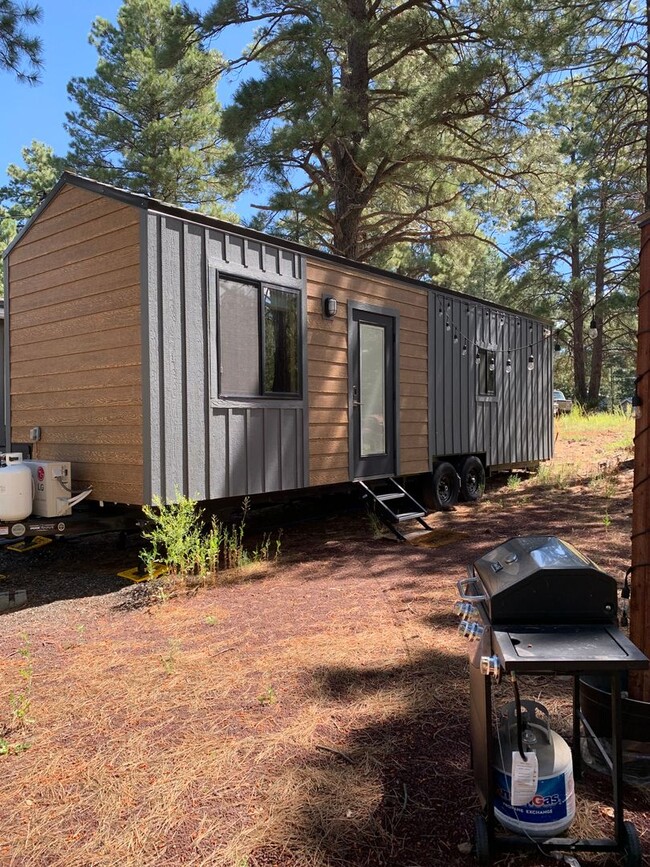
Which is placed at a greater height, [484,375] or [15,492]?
[484,375]

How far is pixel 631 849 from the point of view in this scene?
1.63 meters

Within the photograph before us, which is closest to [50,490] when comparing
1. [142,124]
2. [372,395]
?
[372,395]

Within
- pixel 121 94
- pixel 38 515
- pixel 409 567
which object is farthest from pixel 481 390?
pixel 121 94

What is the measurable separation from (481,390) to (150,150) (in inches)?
394

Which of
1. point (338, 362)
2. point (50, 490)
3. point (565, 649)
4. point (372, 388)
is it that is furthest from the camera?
point (372, 388)

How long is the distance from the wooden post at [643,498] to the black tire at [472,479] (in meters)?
6.07

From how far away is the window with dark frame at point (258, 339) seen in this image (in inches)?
199

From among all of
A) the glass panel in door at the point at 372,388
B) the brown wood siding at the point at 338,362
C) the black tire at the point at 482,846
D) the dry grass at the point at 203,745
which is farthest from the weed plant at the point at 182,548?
the black tire at the point at 482,846

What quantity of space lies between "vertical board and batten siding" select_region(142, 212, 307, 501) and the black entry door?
111cm

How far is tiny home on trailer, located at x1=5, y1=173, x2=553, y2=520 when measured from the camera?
4.57 m

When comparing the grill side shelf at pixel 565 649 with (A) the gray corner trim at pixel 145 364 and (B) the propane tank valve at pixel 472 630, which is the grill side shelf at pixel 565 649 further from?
(A) the gray corner trim at pixel 145 364

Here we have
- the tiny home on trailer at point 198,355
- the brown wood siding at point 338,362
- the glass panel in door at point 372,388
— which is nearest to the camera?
the tiny home on trailer at point 198,355

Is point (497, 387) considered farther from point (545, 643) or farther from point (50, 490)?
point (545, 643)

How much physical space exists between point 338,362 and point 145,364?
2247 millimetres
